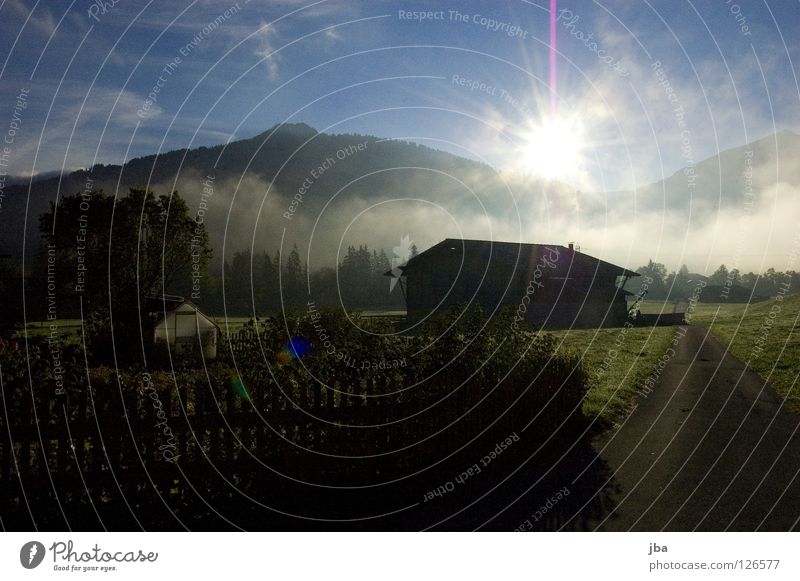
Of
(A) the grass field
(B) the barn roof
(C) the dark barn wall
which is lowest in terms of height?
(A) the grass field

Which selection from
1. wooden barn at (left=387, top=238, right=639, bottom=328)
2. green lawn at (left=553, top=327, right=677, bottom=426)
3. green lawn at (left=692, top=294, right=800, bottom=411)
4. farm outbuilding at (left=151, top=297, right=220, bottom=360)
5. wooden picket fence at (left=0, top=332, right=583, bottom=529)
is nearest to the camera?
wooden picket fence at (left=0, top=332, right=583, bottom=529)

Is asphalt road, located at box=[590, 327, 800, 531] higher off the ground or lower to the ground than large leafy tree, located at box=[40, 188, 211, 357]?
lower

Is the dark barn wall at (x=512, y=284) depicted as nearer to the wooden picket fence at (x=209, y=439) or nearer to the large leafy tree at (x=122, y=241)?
the large leafy tree at (x=122, y=241)

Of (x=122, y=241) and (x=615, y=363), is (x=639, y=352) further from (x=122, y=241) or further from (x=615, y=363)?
(x=122, y=241)

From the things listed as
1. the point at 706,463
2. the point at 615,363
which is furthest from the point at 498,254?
the point at 706,463

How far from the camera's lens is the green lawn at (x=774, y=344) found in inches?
600

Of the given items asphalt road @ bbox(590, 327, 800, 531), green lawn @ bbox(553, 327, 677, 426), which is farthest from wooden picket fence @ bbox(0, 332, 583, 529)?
green lawn @ bbox(553, 327, 677, 426)

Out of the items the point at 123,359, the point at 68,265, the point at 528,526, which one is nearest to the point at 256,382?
the point at 528,526

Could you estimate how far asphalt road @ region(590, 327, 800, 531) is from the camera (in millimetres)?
6785

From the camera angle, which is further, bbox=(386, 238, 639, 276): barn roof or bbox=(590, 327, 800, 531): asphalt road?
bbox=(386, 238, 639, 276): barn roof

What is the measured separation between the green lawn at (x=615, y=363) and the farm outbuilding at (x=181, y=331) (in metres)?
9.88

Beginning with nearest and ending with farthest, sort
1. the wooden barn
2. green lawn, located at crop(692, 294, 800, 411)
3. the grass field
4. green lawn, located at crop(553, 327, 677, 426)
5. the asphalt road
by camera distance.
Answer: the asphalt road → green lawn, located at crop(553, 327, 677, 426) → the grass field → green lawn, located at crop(692, 294, 800, 411) → the wooden barn

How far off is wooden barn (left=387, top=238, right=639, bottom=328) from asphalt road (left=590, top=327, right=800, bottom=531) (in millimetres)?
17896

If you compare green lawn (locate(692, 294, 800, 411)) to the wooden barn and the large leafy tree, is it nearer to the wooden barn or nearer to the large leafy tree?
the wooden barn
